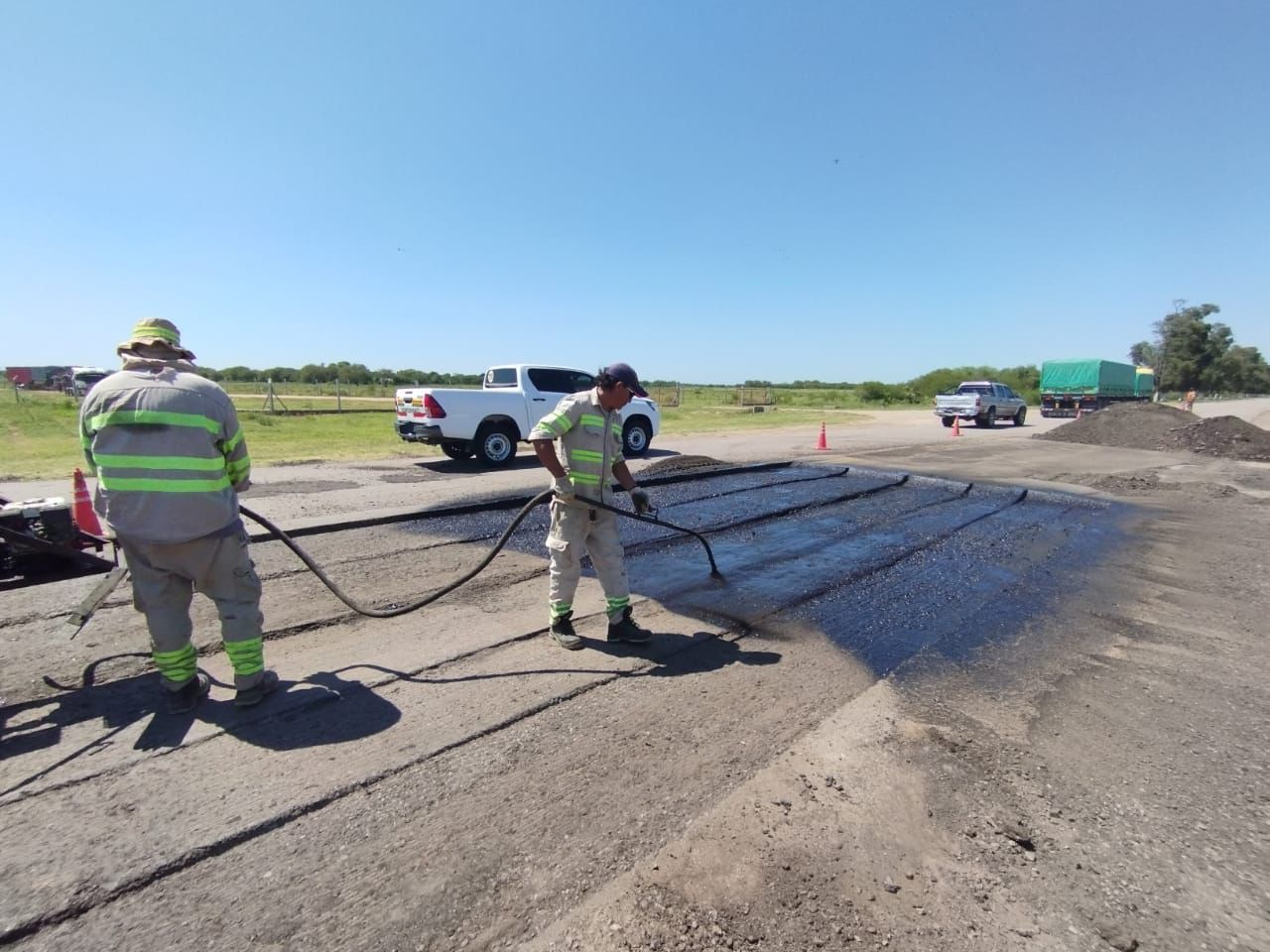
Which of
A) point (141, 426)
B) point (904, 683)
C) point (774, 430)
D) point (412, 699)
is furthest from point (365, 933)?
point (774, 430)

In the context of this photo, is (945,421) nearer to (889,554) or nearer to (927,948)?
(889,554)

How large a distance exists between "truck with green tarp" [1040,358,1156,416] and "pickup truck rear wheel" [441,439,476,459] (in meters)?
34.9

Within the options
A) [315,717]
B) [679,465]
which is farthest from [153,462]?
[679,465]

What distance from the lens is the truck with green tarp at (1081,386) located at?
1367 inches

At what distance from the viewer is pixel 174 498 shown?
9.91 ft

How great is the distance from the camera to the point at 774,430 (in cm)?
2278

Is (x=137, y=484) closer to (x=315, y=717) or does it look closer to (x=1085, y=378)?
(x=315, y=717)

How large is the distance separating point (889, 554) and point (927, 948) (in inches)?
195

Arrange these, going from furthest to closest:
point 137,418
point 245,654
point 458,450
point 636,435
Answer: point 636,435
point 458,450
point 245,654
point 137,418

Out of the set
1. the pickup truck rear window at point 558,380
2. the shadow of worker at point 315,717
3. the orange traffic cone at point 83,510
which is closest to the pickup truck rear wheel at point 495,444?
the pickup truck rear window at point 558,380

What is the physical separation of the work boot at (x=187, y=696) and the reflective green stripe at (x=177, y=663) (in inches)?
1.6

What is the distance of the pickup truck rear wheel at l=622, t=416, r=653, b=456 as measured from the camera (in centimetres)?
1430

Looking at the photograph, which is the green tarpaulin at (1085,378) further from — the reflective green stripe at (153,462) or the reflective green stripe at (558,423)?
the reflective green stripe at (153,462)

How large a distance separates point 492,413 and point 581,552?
8796 millimetres
